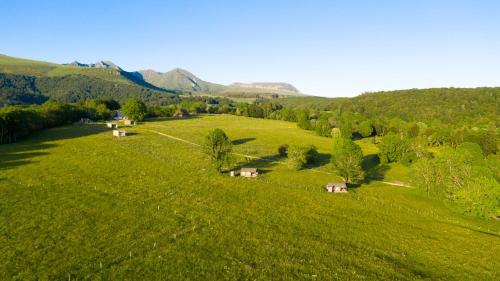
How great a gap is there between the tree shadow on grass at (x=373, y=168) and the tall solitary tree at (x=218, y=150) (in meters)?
39.8

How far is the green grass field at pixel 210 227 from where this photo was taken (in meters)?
→ 31.6

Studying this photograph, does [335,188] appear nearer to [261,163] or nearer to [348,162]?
[348,162]

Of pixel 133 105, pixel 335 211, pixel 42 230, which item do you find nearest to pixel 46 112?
pixel 133 105

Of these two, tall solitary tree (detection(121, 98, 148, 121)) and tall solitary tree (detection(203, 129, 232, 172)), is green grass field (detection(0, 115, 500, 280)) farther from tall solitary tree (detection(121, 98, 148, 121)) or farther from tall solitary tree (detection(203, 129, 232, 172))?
tall solitary tree (detection(121, 98, 148, 121))

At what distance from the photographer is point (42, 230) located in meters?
38.3

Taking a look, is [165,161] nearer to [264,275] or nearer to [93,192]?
[93,192]

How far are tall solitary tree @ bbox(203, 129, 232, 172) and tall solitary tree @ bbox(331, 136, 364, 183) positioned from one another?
30185 mm

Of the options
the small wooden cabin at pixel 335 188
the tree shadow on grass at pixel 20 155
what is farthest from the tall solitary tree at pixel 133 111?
the small wooden cabin at pixel 335 188

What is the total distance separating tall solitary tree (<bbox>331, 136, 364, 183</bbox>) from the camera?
3179 inches

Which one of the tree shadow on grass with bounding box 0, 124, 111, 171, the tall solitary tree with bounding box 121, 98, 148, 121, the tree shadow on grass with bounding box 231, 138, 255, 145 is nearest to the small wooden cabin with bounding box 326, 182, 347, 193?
the tree shadow on grass with bounding box 231, 138, 255, 145

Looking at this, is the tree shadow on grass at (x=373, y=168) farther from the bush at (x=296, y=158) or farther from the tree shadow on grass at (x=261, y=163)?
the tree shadow on grass at (x=261, y=163)

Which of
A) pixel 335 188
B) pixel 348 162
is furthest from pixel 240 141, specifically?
pixel 335 188

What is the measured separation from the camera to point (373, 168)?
10456 centimetres

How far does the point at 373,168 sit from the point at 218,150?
2210 inches
